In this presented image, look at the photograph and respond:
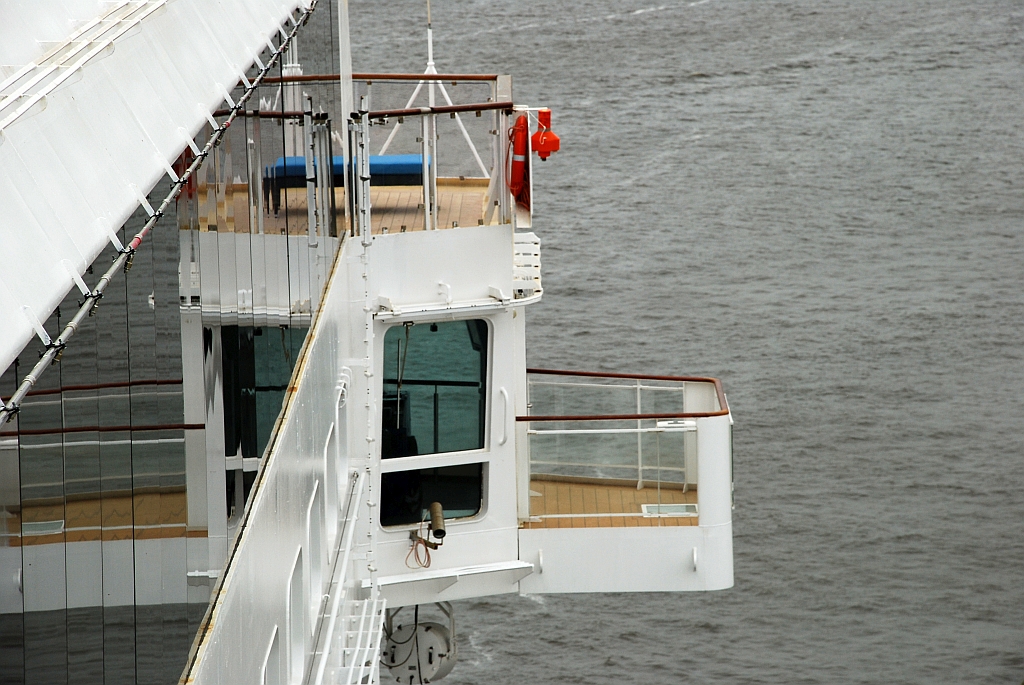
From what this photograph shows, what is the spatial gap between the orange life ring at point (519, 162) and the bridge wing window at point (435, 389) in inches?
40.8

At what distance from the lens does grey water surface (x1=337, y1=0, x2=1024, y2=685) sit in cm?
3178

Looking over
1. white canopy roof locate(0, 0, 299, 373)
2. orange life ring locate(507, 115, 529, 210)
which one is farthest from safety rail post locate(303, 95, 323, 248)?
orange life ring locate(507, 115, 529, 210)

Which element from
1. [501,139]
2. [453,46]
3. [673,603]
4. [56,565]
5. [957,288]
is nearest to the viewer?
[56,565]

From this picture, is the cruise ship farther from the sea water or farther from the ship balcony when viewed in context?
the sea water

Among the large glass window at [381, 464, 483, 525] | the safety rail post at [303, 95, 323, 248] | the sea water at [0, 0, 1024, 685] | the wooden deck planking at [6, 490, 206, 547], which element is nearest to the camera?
the wooden deck planking at [6, 490, 206, 547]

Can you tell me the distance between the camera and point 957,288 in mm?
42250

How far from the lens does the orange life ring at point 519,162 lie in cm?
954

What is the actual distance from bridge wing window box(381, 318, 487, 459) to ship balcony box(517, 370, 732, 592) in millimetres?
540

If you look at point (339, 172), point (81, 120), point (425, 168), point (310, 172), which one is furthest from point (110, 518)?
point (425, 168)

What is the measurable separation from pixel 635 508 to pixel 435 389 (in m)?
1.92

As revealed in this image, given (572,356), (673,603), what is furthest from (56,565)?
(572,356)

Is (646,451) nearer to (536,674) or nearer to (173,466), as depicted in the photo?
(173,466)

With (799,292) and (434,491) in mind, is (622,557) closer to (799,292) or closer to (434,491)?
(434,491)

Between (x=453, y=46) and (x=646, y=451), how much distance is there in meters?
42.9
